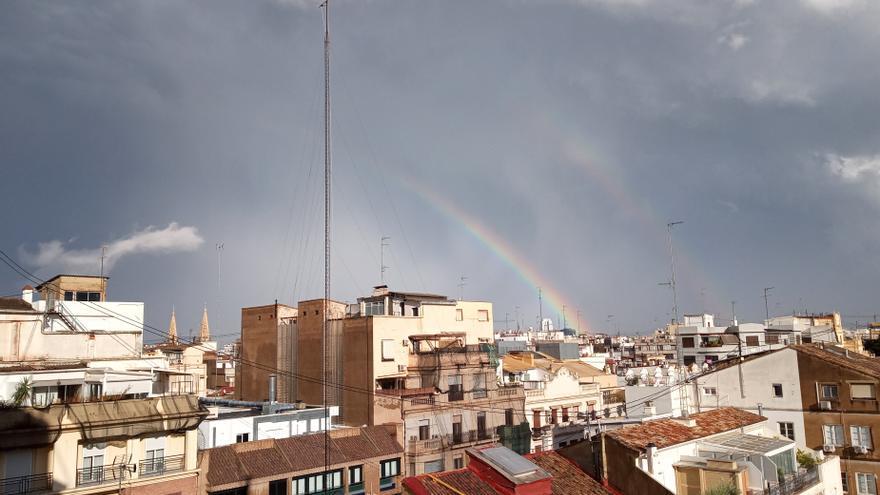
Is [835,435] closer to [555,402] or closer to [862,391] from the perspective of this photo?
[862,391]

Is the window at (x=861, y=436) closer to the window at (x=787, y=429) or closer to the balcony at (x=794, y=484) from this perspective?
the window at (x=787, y=429)

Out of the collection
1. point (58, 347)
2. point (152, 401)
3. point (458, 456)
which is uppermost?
point (58, 347)

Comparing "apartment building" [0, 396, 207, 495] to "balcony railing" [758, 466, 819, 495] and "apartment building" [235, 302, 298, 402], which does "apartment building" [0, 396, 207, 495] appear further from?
"balcony railing" [758, 466, 819, 495]

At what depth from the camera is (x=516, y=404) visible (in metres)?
50.8

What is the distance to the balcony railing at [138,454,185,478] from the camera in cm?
2867

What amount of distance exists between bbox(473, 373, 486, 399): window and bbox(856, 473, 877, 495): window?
24.2 metres

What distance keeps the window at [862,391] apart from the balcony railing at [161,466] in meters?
37.4

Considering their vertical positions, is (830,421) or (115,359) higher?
(115,359)

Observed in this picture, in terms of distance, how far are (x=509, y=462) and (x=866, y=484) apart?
27735 mm

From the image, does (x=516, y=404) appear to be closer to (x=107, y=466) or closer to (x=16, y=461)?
(x=107, y=466)

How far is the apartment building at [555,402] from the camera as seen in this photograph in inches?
1948

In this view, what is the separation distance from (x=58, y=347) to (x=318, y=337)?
63.9 feet

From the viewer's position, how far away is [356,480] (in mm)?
36812

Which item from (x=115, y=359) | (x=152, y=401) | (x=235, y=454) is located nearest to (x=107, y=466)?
(x=152, y=401)
